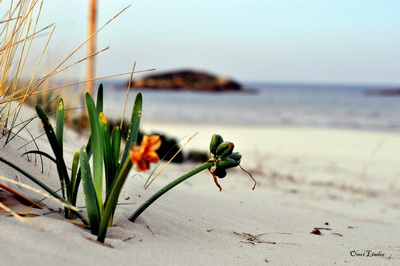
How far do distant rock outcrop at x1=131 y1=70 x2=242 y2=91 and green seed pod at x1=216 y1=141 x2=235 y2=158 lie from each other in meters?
41.7

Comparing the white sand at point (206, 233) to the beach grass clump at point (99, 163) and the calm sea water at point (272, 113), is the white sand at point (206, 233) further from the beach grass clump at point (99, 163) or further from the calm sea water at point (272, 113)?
the calm sea water at point (272, 113)

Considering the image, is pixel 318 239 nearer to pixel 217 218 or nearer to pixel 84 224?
pixel 217 218

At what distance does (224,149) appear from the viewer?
134 cm

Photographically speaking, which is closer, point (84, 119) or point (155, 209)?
point (155, 209)

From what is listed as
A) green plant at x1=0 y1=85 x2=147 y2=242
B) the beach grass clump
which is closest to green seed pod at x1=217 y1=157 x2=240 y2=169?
the beach grass clump

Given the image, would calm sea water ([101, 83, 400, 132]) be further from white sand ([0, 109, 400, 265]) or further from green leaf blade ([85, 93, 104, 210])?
green leaf blade ([85, 93, 104, 210])

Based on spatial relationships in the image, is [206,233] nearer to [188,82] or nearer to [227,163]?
[227,163]

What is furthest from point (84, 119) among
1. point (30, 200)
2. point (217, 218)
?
point (30, 200)

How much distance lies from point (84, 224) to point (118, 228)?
0.35ft

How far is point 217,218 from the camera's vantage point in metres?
1.95

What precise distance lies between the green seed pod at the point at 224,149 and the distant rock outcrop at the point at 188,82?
137 ft

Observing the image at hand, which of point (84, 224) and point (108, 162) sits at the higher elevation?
point (108, 162)

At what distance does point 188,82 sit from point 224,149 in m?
44.9

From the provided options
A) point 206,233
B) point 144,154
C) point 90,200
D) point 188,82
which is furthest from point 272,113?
point 188,82
